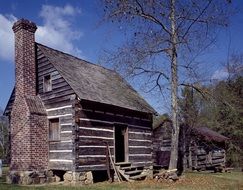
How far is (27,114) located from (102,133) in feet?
13.3

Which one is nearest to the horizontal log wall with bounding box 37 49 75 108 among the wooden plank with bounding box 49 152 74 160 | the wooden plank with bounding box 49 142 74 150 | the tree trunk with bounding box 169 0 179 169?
the wooden plank with bounding box 49 142 74 150

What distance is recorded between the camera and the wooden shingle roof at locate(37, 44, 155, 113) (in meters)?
18.9

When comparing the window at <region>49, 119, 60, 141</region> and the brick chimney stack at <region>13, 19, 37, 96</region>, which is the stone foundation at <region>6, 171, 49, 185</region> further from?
the brick chimney stack at <region>13, 19, 37, 96</region>

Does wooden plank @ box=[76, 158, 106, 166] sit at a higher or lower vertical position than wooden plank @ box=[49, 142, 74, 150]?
lower

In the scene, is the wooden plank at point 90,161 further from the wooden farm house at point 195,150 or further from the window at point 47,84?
the wooden farm house at point 195,150

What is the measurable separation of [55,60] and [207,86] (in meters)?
9.30

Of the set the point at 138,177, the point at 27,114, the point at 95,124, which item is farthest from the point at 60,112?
the point at 138,177

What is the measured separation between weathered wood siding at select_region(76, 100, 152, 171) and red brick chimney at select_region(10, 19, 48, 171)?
84.8 inches

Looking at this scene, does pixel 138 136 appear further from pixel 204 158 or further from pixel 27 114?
pixel 204 158

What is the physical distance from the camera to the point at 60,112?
18562 millimetres

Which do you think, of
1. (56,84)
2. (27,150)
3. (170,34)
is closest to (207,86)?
(170,34)

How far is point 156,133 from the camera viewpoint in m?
34.1

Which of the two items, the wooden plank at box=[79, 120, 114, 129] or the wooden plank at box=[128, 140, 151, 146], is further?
the wooden plank at box=[128, 140, 151, 146]

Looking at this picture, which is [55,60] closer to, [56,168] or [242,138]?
[56,168]
